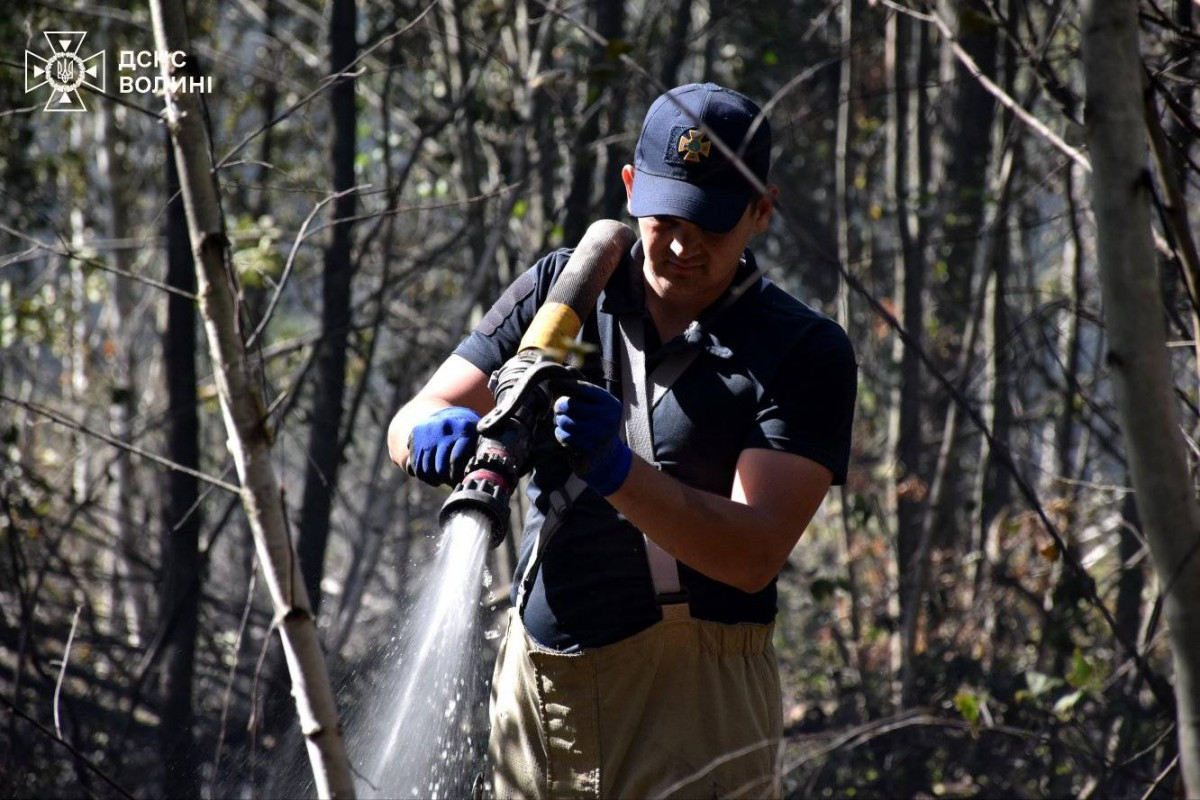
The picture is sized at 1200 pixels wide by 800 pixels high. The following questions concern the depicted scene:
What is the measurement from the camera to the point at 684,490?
2.31 m

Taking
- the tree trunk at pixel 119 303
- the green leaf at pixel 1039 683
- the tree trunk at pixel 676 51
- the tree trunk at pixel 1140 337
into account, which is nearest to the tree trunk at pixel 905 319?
the tree trunk at pixel 676 51

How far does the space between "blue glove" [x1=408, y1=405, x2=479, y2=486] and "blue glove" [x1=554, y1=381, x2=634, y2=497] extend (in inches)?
8.4

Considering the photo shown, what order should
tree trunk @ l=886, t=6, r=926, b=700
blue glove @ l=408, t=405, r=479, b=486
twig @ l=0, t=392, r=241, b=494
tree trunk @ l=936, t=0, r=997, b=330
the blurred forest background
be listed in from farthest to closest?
tree trunk @ l=936, t=0, r=997, b=330
tree trunk @ l=886, t=6, r=926, b=700
the blurred forest background
blue glove @ l=408, t=405, r=479, b=486
twig @ l=0, t=392, r=241, b=494

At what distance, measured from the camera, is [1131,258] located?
162 centimetres

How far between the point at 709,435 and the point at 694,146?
0.62 metres

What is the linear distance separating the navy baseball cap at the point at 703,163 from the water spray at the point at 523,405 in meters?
0.23

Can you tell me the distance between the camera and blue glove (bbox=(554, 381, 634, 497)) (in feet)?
7.28

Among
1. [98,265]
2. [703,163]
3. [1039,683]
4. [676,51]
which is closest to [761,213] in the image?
[703,163]

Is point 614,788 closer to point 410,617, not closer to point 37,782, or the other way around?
point 410,617

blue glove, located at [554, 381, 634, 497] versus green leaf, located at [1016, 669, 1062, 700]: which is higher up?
blue glove, located at [554, 381, 634, 497]

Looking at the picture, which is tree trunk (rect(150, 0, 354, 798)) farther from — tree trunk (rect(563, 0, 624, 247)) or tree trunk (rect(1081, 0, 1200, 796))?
tree trunk (rect(563, 0, 624, 247))

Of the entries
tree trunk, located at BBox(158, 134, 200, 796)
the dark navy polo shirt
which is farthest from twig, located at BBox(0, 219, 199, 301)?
tree trunk, located at BBox(158, 134, 200, 796)

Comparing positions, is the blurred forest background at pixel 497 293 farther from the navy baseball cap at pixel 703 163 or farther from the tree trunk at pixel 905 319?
the navy baseball cap at pixel 703 163

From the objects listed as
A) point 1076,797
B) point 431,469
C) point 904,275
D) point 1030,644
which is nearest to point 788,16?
point 904,275
